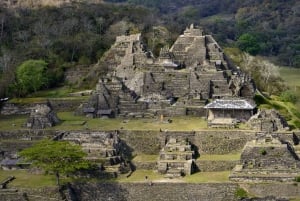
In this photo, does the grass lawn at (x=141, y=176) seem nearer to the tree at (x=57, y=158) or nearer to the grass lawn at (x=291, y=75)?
the tree at (x=57, y=158)

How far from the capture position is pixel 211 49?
52750mm

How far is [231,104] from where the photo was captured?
44.6 metres

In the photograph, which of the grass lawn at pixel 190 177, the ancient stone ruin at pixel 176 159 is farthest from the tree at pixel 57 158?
the ancient stone ruin at pixel 176 159

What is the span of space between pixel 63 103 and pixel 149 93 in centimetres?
615

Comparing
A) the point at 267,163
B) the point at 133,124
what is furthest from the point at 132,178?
the point at 267,163

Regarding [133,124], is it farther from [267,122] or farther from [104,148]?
[267,122]

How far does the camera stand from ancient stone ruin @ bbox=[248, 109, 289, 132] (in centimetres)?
4225

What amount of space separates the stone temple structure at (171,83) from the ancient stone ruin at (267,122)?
4376mm

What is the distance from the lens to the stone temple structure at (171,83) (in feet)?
157

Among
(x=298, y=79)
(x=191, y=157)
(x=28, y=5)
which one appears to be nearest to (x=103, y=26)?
(x=28, y=5)

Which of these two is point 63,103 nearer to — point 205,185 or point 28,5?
point 205,185

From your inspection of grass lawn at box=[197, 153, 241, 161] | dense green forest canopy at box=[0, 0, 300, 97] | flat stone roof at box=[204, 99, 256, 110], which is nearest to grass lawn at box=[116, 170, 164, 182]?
grass lawn at box=[197, 153, 241, 161]

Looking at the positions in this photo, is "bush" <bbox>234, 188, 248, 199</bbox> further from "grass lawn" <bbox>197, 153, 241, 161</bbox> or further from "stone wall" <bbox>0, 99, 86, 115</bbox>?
"stone wall" <bbox>0, 99, 86, 115</bbox>

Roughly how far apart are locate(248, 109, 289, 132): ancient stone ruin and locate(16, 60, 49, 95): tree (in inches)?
735
